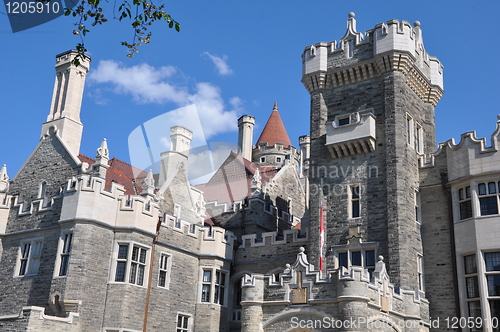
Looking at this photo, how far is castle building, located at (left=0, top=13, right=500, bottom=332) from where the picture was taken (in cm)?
2125

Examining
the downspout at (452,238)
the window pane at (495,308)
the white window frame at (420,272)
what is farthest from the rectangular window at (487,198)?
the window pane at (495,308)

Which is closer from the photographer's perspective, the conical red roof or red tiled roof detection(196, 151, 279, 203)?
red tiled roof detection(196, 151, 279, 203)

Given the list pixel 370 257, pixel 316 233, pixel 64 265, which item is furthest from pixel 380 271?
pixel 64 265

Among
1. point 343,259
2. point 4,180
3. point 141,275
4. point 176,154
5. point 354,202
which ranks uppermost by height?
point 176,154

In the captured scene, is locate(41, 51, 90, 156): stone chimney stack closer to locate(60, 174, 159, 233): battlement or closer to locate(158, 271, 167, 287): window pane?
locate(60, 174, 159, 233): battlement

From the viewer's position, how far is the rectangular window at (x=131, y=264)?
74.6 ft

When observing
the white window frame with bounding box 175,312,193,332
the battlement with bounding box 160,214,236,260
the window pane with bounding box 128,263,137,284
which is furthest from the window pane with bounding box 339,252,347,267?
the window pane with bounding box 128,263,137,284

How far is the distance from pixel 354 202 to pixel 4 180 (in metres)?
16.6

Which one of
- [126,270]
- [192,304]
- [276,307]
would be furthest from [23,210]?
[276,307]

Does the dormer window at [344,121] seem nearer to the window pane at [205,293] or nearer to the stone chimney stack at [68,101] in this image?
the window pane at [205,293]

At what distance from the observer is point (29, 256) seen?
939 inches

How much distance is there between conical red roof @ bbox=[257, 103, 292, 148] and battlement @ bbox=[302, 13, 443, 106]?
21.9 metres

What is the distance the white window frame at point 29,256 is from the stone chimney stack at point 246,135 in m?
24.7

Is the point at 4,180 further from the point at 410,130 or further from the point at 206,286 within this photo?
the point at 410,130
